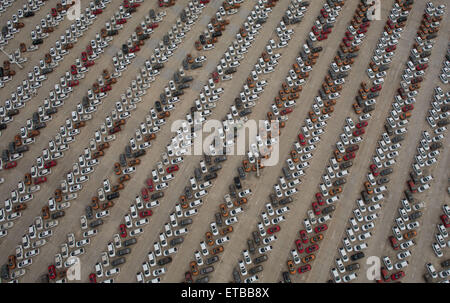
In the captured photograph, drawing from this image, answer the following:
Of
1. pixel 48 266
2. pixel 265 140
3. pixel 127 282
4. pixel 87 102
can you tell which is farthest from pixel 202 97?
pixel 48 266

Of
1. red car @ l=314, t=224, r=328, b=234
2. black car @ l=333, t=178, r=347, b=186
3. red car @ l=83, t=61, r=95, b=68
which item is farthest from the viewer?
red car @ l=83, t=61, r=95, b=68

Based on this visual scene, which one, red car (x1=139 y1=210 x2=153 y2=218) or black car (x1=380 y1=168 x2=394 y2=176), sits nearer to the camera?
red car (x1=139 y1=210 x2=153 y2=218)

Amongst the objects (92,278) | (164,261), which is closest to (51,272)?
(92,278)

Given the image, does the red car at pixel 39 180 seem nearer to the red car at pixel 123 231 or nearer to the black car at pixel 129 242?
the red car at pixel 123 231

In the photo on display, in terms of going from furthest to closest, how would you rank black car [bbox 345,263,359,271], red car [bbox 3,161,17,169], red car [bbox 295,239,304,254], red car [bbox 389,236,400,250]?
1. red car [bbox 3,161,17,169]
2. red car [bbox 295,239,304,254]
3. red car [bbox 389,236,400,250]
4. black car [bbox 345,263,359,271]

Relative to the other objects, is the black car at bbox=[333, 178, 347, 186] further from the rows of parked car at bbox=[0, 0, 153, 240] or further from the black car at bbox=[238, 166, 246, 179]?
the rows of parked car at bbox=[0, 0, 153, 240]

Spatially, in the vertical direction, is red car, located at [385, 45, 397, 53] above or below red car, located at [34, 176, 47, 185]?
above

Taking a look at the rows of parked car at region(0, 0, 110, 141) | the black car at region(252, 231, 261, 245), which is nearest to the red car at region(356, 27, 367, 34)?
the black car at region(252, 231, 261, 245)

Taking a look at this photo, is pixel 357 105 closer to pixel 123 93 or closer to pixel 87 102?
pixel 123 93
